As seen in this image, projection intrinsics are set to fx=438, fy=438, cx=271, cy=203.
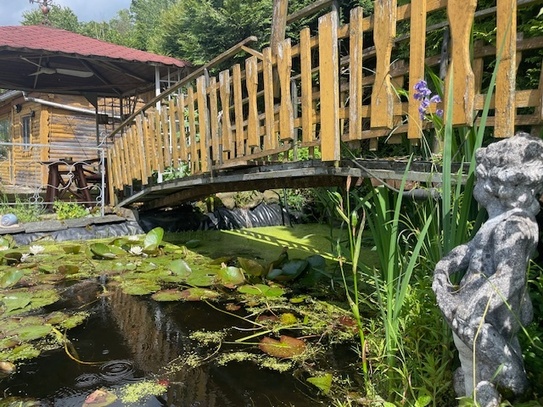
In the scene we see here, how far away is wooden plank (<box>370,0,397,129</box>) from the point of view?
222cm

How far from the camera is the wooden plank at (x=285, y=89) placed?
9.87 ft

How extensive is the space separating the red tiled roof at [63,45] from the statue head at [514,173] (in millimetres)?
7139

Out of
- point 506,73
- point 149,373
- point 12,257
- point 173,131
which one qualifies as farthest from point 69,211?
point 506,73

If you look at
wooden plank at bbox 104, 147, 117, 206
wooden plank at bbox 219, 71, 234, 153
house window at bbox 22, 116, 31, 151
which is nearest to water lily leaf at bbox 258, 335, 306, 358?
wooden plank at bbox 219, 71, 234, 153

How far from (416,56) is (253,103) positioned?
5.29 feet

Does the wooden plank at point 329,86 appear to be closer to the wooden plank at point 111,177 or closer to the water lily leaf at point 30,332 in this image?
the water lily leaf at point 30,332

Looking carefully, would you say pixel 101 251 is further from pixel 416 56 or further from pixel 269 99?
pixel 416 56

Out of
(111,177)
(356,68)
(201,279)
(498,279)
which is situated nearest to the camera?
(498,279)

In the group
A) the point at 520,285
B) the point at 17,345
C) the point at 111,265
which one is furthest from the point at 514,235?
the point at 111,265

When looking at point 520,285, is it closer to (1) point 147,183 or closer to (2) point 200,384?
(2) point 200,384

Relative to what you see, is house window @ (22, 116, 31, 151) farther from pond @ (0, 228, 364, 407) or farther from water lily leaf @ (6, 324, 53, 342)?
water lily leaf @ (6, 324, 53, 342)

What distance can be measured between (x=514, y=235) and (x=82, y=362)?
2.16m

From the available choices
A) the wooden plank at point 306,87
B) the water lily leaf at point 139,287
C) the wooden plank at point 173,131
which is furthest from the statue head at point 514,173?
the wooden plank at point 173,131

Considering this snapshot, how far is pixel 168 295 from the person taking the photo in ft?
11.1
